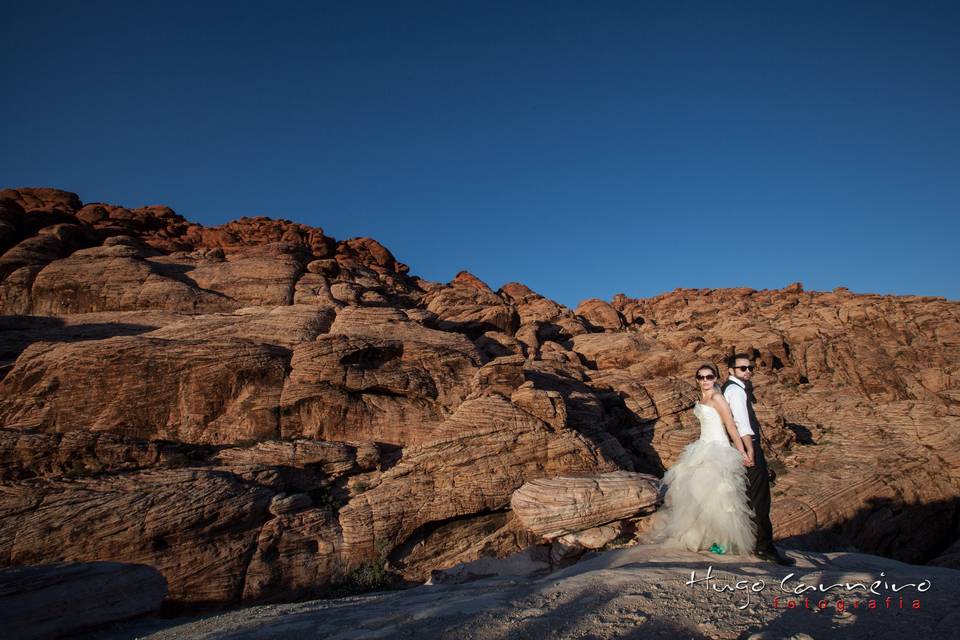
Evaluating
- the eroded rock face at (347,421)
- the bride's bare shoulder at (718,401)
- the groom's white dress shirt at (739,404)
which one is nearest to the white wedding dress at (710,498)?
the bride's bare shoulder at (718,401)

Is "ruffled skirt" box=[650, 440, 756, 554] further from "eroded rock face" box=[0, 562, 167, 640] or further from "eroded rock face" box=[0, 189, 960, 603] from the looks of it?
"eroded rock face" box=[0, 562, 167, 640]

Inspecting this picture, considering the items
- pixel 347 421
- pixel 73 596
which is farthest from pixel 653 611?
pixel 347 421

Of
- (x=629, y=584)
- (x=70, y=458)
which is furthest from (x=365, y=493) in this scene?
(x=629, y=584)

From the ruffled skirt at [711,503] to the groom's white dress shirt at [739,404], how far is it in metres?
0.39

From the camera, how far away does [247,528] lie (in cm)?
1395

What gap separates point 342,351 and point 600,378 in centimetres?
1716

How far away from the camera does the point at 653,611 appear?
482 cm

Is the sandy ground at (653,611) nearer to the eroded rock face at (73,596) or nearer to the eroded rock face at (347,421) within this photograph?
the eroded rock face at (73,596)

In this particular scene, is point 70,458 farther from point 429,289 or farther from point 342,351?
point 429,289

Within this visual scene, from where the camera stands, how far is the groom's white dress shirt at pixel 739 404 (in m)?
7.54

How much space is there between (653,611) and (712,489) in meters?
3.32

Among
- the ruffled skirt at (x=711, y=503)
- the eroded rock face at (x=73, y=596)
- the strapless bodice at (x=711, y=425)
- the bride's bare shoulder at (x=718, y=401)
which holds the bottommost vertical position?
the eroded rock face at (x=73, y=596)

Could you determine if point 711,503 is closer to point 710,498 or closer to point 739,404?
point 710,498

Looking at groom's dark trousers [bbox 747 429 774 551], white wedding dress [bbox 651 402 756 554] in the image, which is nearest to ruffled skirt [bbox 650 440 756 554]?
white wedding dress [bbox 651 402 756 554]
